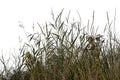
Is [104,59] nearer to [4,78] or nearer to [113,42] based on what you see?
[113,42]

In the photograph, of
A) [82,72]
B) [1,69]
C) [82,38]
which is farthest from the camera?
[1,69]

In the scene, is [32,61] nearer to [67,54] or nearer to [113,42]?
[67,54]

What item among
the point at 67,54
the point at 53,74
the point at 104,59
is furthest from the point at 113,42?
the point at 53,74

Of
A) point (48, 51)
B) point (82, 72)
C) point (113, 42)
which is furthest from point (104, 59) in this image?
point (48, 51)

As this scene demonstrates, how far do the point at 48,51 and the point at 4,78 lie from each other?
0.83 metres

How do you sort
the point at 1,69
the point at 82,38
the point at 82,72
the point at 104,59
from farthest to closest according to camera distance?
the point at 1,69 → the point at 82,38 → the point at 104,59 → the point at 82,72

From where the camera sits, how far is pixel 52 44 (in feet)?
8.97

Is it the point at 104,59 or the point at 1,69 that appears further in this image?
the point at 1,69

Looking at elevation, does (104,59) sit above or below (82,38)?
below

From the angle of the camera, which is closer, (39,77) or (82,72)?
(82,72)

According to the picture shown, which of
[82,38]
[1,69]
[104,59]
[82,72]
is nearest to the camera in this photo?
[82,72]

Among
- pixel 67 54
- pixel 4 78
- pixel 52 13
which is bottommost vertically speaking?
pixel 4 78

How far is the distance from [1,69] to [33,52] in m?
0.69

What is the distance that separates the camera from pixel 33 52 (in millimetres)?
2699
